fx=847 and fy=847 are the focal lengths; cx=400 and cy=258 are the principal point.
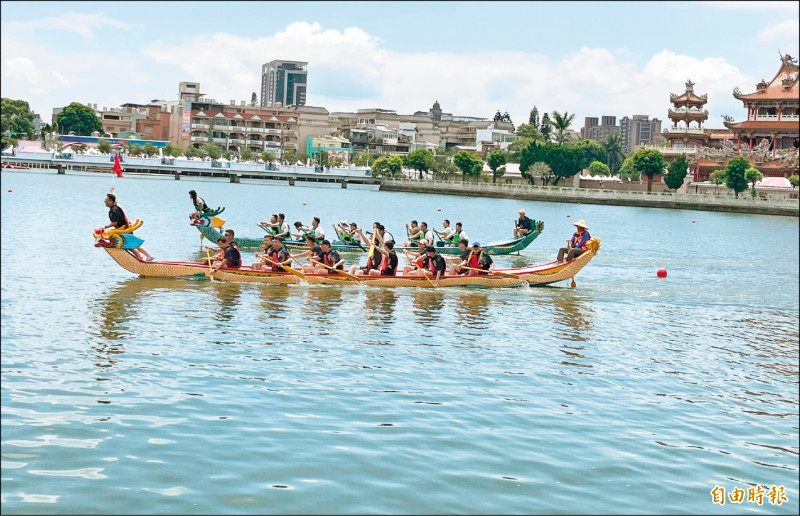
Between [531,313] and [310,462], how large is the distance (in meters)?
11.5

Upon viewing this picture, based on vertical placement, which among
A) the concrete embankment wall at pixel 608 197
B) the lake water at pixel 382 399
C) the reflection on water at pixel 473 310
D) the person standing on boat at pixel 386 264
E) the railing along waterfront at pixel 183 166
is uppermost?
the railing along waterfront at pixel 183 166

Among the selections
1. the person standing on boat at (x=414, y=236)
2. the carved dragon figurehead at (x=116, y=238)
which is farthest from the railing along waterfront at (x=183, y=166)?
the carved dragon figurehead at (x=116, y=238)

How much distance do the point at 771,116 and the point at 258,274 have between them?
322ft

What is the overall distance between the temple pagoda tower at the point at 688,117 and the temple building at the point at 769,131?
18.4 feet

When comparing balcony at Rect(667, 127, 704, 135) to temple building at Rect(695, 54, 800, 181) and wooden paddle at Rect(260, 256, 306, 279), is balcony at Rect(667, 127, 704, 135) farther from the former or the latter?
wooden paddle at Rect(260, 256, 306, 279)

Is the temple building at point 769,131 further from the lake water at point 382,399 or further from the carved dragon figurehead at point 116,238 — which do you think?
the carved dragon figurehead at point 116,238

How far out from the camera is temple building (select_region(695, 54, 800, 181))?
99250 mm

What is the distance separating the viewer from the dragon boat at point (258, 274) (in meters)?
20.9

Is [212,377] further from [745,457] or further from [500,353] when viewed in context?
[745,457]

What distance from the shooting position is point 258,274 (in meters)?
21.8

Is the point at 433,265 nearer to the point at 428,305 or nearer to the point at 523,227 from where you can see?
the point at 428,305

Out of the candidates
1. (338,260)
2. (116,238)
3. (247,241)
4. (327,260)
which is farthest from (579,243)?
(247,241)

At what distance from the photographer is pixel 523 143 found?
134 m

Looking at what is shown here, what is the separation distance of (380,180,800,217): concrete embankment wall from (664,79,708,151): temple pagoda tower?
60.5 feet
